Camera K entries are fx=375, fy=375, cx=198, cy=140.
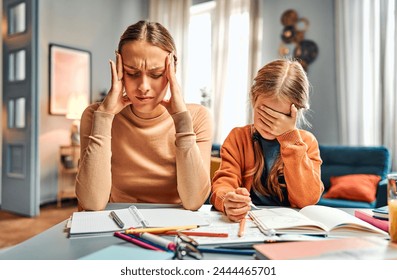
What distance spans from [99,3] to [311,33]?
246cm

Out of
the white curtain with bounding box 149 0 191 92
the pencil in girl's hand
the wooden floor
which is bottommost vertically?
the wooden floor

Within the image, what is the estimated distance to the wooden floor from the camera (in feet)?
8.54

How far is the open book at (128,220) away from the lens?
68 centimetres

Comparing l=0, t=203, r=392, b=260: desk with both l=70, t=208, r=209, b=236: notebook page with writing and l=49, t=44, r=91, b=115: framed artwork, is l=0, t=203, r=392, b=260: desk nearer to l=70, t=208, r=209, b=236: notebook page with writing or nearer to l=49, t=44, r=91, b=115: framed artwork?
l=70, t=208, r=209, b=236: notebook page with writing

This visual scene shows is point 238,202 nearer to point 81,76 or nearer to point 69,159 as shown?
point 69,159

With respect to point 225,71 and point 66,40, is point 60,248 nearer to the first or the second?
point 225,71

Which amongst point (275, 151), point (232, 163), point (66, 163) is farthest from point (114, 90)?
point (66, 163)

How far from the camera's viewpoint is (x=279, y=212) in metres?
0.79

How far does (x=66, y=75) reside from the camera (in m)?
4.00

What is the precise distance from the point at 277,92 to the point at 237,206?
382 mm

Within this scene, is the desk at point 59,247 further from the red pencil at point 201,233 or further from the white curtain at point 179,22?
the white curtain at point 179,22

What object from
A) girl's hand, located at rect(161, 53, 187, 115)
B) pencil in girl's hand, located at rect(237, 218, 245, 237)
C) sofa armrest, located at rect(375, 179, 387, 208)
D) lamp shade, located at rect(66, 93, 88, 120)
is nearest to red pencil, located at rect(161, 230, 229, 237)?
pencil in girl's hand, located at rect(237, 218, 245, 237)

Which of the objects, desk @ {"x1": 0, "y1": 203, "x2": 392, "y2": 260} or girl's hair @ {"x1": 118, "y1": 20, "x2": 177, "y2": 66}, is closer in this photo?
desk @ {"x1": 0, "y1": 203, "x2": 392, "y2": 260}
